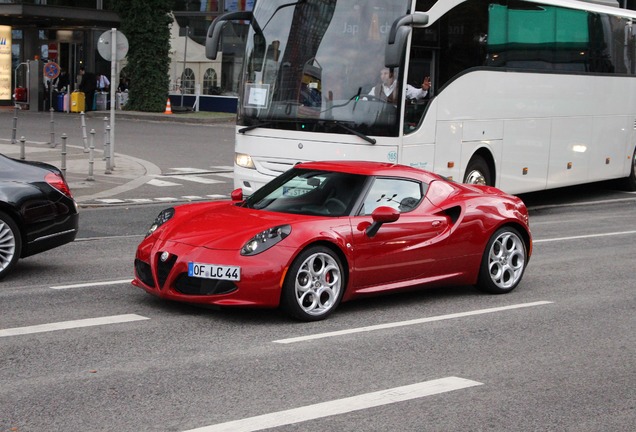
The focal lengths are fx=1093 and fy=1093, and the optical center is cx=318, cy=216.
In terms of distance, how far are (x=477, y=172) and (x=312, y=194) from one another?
761cm

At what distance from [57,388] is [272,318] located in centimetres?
271

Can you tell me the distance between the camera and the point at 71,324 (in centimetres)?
847

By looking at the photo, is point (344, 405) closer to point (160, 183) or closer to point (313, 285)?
point (313, 285)

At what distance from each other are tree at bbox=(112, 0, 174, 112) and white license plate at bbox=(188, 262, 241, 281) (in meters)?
37.1

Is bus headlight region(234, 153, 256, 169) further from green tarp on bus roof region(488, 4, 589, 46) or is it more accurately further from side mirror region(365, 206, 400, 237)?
side mirror region(365, 206, 400, 237)

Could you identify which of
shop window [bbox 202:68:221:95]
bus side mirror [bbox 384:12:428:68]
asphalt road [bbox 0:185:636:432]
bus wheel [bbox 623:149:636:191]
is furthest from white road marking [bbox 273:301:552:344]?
shop window [bbox 202:68:221:95]

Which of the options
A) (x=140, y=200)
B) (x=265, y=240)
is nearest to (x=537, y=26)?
(x=140, y=200)

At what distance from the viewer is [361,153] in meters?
14.6

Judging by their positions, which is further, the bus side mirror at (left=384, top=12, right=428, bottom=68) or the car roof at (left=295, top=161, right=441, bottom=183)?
the bus side mirror at (left=384, top=12, right=428, bottom=68)

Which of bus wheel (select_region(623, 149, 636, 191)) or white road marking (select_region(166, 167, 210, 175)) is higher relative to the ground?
bus wheel (select_region(623, 149, 636, 191))

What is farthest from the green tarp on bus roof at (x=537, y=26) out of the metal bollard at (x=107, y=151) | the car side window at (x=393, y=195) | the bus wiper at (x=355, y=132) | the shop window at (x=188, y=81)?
the shop window at (x=188, y=81)

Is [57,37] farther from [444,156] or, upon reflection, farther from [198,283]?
[198,283]

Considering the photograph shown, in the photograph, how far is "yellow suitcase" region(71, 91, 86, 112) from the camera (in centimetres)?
4319

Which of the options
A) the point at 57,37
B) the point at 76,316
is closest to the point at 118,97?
the point at 57,37
